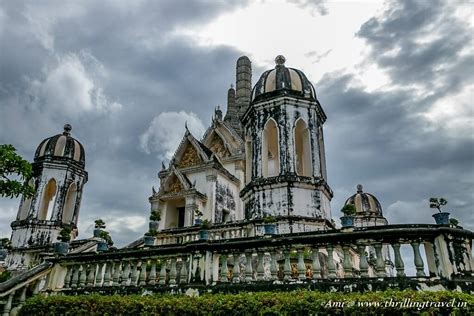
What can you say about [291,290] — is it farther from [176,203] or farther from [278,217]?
[176,203]

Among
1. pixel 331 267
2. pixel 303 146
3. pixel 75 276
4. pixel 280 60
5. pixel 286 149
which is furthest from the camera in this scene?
pixel 280 60

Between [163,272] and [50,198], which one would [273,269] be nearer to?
[163,272]

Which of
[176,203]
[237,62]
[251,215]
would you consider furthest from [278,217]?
[237,62]

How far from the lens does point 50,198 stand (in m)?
20.2

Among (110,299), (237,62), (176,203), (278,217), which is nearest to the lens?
(110,299)

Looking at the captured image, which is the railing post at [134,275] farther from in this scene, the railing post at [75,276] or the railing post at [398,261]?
the railing post at [398,261]

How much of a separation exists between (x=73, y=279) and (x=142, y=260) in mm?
1988

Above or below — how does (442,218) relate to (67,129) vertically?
below

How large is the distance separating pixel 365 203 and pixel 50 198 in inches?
806

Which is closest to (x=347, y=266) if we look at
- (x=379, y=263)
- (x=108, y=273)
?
(x=379, y=263)

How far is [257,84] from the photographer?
42.8ft

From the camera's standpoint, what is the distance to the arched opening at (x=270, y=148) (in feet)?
38.3

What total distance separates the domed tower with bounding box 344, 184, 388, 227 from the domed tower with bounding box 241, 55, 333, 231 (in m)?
13.0

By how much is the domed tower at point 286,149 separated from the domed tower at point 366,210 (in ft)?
42.7
